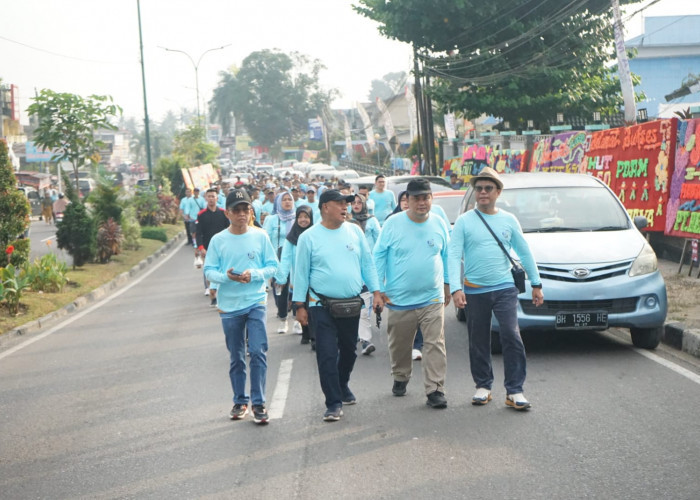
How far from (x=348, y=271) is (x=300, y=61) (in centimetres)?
11787

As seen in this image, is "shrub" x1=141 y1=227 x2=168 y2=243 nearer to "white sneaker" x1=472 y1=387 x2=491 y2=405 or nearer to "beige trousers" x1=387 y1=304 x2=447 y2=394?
"beige trousers" x1=387 y1=304 x2=447 y2=394

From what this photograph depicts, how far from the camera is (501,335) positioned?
7.10 metres

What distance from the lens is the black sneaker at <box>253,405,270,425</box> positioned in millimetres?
6762

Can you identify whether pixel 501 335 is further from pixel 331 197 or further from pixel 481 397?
pixel 331 197

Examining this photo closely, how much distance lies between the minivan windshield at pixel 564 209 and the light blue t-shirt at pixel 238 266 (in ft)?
11.4

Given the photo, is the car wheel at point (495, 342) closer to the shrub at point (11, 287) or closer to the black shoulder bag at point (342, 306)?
the black shoulder bag at point (342, 306)

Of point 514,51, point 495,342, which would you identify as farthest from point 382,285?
point 514,51

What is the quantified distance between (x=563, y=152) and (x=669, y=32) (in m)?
34.9

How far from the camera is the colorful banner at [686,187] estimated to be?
14.0m

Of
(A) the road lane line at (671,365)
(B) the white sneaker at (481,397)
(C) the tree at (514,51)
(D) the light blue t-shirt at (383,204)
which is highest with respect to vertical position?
(C) the tree at (514,51)

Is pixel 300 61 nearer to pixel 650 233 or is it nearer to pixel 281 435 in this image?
pixel 650 233

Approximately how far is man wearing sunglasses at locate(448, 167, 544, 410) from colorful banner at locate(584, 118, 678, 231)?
8998 millimetres

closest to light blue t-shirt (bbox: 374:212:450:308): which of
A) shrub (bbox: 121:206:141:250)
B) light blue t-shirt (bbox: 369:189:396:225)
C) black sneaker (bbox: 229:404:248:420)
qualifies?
black sneaker (bbox: 229:404:248:420)

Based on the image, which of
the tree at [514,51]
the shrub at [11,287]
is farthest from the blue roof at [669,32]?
the shrub at [11,287]
